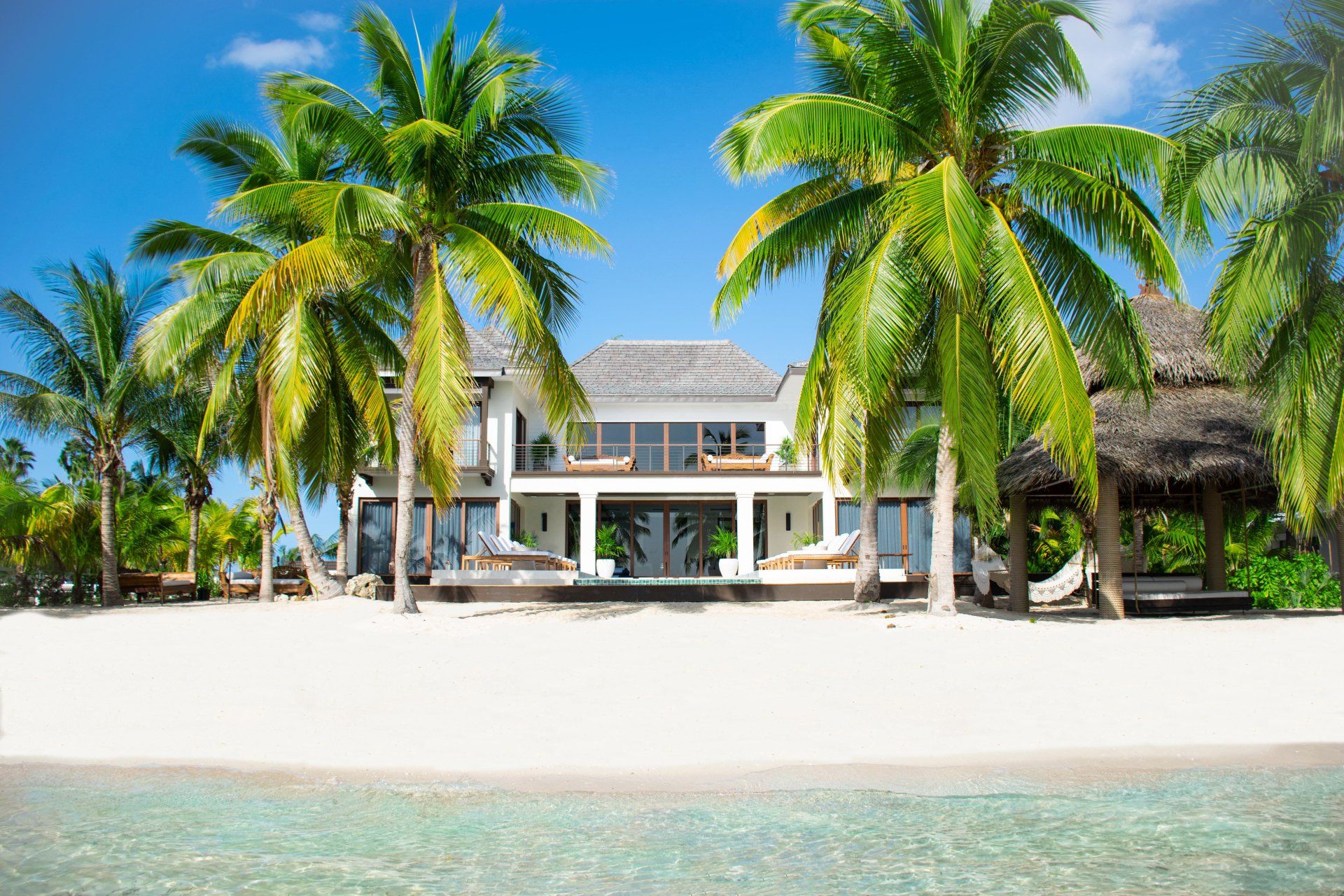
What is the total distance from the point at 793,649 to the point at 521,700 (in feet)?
10.5

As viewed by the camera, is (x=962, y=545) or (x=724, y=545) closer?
(x=962, y=545)

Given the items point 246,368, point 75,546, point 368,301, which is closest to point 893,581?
point 368,301

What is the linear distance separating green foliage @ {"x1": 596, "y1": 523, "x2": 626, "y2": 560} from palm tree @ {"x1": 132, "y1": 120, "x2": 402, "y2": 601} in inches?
324

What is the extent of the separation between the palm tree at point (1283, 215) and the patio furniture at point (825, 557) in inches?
324

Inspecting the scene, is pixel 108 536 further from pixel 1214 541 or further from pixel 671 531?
pixel 1214 541

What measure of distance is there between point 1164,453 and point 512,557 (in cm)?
1151

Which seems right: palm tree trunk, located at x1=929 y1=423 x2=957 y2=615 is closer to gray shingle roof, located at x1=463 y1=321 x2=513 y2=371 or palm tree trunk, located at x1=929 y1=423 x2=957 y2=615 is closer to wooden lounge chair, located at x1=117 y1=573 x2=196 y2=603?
gray shingle roof, located at x1=463 y1=321 x2=513 y2=371

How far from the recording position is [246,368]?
15852 mm

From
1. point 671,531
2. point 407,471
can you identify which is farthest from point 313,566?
point 671,531

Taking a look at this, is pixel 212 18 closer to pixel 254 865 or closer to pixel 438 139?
pixel 438 139

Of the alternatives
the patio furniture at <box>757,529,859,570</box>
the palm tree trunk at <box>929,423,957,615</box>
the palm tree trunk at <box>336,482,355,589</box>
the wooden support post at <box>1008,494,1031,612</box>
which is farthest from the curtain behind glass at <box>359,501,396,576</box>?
the palm tree trunk at <box>929,423,957,615</box>

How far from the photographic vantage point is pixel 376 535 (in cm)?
2208

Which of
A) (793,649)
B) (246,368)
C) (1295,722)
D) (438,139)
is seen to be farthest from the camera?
(246,368)

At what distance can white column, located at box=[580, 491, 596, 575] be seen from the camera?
21844mm
